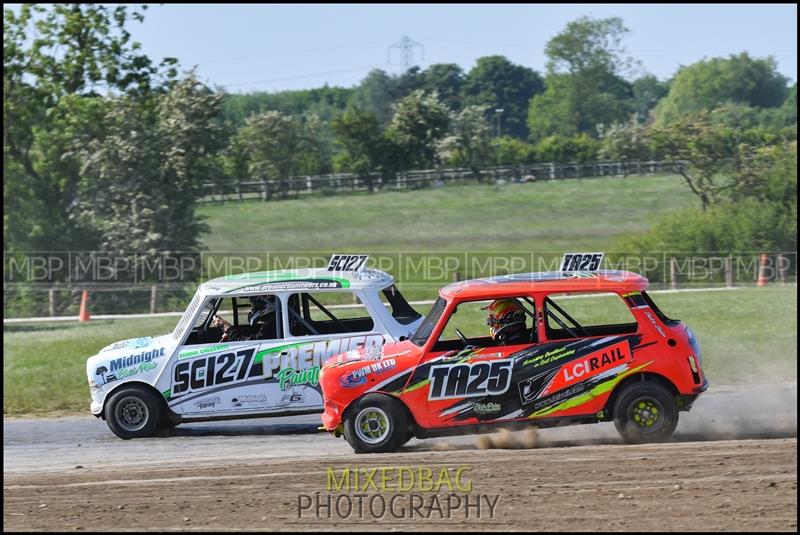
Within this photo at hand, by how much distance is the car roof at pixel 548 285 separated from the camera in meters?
10.5

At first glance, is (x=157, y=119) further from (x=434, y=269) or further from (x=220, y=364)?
(x=220, y=364)

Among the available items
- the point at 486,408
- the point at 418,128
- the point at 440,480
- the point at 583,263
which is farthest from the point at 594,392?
the point at 418,128

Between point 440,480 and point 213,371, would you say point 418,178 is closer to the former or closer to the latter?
point 213,371

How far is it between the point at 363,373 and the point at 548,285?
206 cm

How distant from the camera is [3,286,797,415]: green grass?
1648cm

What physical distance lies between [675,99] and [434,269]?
70.3 metres

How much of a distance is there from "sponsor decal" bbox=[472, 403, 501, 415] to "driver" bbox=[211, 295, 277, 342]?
9.92 feet

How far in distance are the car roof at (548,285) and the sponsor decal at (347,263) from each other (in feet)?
7.48

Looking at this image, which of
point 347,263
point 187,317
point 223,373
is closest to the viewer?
point 223,373

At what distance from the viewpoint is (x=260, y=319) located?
12.4 metres

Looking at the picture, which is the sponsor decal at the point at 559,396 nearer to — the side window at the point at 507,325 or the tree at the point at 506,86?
the side window at the point at 507,325

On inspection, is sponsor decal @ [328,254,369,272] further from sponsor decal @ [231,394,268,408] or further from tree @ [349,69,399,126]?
tree @ [349,69,399,126]

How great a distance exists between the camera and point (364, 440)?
1036 cm

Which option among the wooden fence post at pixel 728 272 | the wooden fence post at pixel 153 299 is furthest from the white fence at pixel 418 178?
the wooden fence post at pixel 153 299
